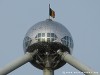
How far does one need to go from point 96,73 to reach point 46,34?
6716 mm

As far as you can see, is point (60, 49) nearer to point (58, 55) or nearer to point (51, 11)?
point (58, 55)

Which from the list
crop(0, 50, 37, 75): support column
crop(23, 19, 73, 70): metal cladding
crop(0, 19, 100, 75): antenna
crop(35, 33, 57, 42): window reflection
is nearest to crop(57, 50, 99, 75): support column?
crop(0, 19, 100, 75): antenna

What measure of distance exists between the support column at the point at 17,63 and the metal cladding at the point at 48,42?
0.55 meters

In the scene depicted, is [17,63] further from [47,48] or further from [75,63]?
[75,63]

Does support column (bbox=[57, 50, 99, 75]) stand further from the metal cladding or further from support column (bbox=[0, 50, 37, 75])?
support column (bbox=[0, 50, 37, 75])

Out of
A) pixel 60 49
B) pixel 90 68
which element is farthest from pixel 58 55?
pixel 90 68

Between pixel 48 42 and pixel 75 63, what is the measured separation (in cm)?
345

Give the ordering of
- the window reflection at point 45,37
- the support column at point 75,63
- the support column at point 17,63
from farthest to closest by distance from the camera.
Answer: the window reflection at point 45,37 < the support column at point 17,63 < the support column at point 75,63

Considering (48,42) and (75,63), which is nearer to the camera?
(75,63)

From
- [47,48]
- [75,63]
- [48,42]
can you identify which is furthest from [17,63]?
[75,63]

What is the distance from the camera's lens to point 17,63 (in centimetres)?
5625

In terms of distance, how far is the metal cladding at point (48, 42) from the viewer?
56781 millimetres

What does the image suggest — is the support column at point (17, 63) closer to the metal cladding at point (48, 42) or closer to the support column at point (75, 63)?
the metal cladding at point (48, 42)

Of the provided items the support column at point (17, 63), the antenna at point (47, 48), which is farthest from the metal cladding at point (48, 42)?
the support column at point (17, 63)
